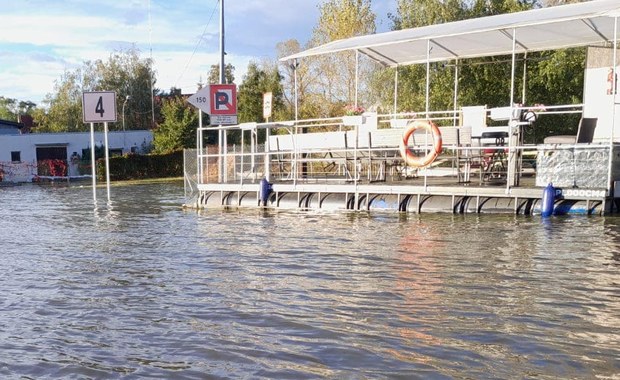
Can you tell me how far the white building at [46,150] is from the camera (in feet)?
137

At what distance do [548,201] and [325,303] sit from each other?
678 cm

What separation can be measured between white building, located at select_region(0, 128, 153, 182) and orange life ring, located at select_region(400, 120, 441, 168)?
112 feet

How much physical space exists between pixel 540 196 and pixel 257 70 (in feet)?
136

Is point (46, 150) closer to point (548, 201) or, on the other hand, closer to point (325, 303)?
point (548, 201)

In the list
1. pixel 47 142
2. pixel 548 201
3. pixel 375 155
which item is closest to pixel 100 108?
pixel 375 155

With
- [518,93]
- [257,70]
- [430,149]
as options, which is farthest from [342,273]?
[257,70]

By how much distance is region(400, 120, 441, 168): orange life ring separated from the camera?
12719 millimetres

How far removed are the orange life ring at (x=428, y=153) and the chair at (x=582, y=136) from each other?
86.4 inches

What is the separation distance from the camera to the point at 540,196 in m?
11.8

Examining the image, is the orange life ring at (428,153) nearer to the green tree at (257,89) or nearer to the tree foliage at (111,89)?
the green tree at (257,89)

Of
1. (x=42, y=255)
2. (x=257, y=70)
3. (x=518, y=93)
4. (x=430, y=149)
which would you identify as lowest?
(x=42, y=255)

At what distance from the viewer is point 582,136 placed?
1224 centimetres

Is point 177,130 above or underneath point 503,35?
underneath

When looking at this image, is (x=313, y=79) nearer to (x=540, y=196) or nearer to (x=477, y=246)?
(x=540, y=196)
